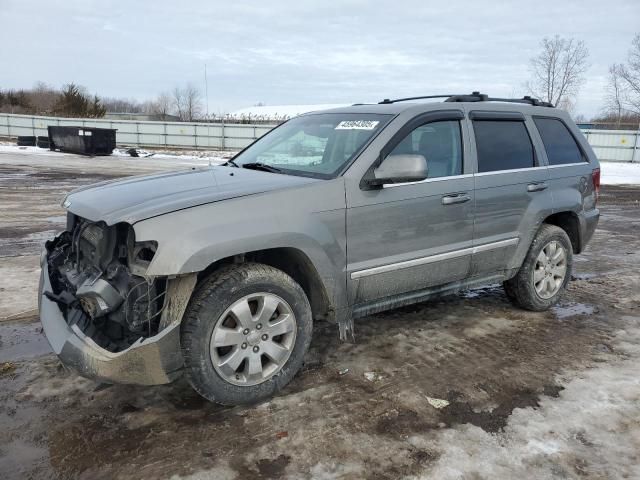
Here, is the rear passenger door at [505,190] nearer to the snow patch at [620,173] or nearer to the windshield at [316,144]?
the windshield at [316,144]

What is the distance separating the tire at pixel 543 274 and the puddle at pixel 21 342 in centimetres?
400

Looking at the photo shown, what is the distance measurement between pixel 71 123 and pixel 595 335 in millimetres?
40795

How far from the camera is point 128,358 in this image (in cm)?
274

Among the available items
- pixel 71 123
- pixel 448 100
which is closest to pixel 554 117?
pixel 448 100

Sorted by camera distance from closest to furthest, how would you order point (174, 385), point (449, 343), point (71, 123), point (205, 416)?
1. point (205, 416)
2. point (174, 385)
3. point (449, 343)
4. point (71, 123)

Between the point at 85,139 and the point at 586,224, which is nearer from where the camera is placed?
the point at 586,224

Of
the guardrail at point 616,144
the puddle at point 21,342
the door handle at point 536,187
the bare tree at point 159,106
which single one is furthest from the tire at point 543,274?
the bare tree at point 159,106

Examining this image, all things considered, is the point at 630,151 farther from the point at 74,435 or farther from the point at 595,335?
the point at 74,435

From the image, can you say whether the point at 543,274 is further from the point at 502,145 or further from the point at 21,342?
the point at 21,342

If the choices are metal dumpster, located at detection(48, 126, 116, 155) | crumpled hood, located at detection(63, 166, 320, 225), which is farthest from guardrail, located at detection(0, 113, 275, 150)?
crumpled hood, located at detection(63, 166, 320, 225)

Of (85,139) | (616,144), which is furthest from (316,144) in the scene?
(616,144)

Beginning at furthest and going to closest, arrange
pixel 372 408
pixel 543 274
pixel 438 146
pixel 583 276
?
pixel 583 276 < pixel 543 274 < pixel 438 146 < pixel 372 408

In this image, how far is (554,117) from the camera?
5.02m

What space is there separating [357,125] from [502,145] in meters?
1.37
